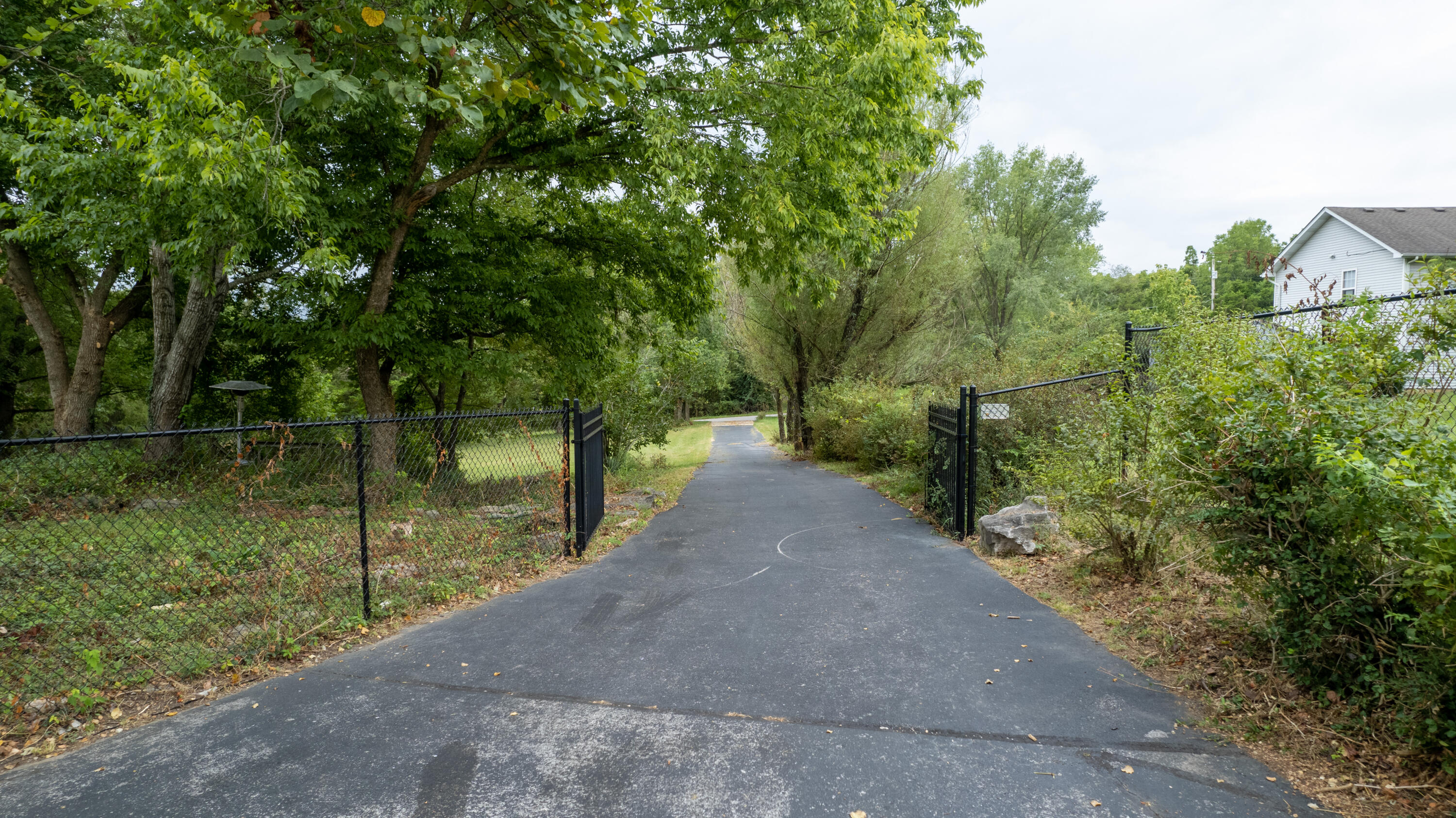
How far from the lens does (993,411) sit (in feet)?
25.3

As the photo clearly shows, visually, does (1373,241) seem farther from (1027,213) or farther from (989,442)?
(989,442)

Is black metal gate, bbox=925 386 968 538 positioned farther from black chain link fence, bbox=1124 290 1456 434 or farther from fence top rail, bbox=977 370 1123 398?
black chain link fence, bbox=1124 290 1456 434

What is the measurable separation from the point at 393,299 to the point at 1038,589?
9766 mm

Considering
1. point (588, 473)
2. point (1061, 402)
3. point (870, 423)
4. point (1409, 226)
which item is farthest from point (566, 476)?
point (1409, 226)


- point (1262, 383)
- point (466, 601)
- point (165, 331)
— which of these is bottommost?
point (466, 601)

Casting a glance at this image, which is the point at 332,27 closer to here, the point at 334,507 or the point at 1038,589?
the point at 1038,589

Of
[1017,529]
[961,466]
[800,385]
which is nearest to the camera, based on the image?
[1017,529]

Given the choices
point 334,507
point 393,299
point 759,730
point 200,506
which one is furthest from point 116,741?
point 393,299

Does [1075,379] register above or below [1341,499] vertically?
above

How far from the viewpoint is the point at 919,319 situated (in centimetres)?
1919

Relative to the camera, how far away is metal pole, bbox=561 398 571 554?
279 inches

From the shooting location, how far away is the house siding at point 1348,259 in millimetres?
21141

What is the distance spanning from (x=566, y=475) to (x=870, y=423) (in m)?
9.20

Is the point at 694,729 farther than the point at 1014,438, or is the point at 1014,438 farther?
the point at 1014,438
